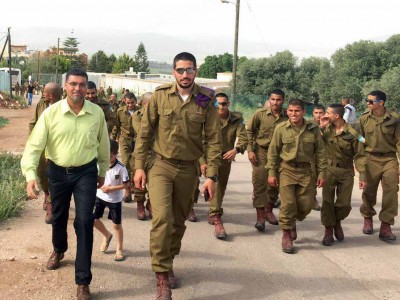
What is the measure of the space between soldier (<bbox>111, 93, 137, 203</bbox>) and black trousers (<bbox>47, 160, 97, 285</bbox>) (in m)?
3.71

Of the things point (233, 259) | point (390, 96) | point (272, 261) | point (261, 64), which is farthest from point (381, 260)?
point (261, 64)

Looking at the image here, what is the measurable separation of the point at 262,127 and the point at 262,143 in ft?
0.80

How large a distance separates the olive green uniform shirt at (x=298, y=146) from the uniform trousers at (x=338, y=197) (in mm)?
566

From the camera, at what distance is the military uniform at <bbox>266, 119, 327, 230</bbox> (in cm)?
631

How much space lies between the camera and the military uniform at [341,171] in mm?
6809

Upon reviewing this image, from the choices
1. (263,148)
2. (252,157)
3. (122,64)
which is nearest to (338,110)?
(263,148)

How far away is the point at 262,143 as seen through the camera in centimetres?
761

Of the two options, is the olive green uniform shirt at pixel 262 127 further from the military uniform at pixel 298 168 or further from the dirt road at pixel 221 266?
the dirt road at pixel 221 266

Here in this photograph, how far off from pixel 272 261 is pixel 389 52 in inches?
1122

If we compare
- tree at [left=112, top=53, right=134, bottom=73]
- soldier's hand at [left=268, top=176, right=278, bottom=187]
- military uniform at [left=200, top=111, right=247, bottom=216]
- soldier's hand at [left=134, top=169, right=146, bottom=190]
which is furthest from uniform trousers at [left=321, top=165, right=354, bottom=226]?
tree at [left=112, top=53, right=134, bottom=73]

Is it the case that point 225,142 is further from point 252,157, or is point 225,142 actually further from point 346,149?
point 346,149

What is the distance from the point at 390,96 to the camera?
85.1 ft

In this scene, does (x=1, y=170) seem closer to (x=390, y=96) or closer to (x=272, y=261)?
(x=272, y=261)

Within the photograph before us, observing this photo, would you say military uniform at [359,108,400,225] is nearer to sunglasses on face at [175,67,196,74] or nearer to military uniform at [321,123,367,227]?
military uniform at [321,123,367,227]
